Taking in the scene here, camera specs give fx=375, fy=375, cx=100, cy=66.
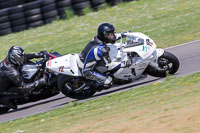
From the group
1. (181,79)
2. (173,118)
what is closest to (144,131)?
(173,118)

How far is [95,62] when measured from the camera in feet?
26.3

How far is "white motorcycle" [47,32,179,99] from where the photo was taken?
26.0 feet

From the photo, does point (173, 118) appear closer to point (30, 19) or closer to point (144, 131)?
point (144, 131)

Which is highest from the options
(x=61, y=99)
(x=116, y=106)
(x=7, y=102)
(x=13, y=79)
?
(x=13, y=79)

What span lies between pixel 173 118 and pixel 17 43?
1122 centimetres

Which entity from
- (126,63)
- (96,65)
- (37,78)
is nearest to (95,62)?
(96,65)

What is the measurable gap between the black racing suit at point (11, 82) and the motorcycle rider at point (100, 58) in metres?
1.17

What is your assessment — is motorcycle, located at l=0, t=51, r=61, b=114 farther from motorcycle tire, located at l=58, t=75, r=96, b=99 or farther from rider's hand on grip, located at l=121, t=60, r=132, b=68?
rider's hand on grip, located at l=121, t=60, r=132, b=68

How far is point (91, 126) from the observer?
19.5 feet

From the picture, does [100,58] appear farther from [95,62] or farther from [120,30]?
[120,30]

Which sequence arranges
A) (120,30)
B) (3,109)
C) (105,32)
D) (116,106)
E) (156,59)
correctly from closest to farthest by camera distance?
1. (116,106)
2. (105,32)
3. (156,59)
4. (3,109)
5. (120,30)

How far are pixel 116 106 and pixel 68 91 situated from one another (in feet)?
5.31

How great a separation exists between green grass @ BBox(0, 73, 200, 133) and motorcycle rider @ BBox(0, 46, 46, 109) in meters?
0.85

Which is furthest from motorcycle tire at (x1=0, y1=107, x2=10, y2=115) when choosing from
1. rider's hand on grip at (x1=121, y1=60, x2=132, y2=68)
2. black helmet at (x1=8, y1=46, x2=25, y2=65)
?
rider's hand on grip at (x1=121, y1=60, x2=132, y2=68)
